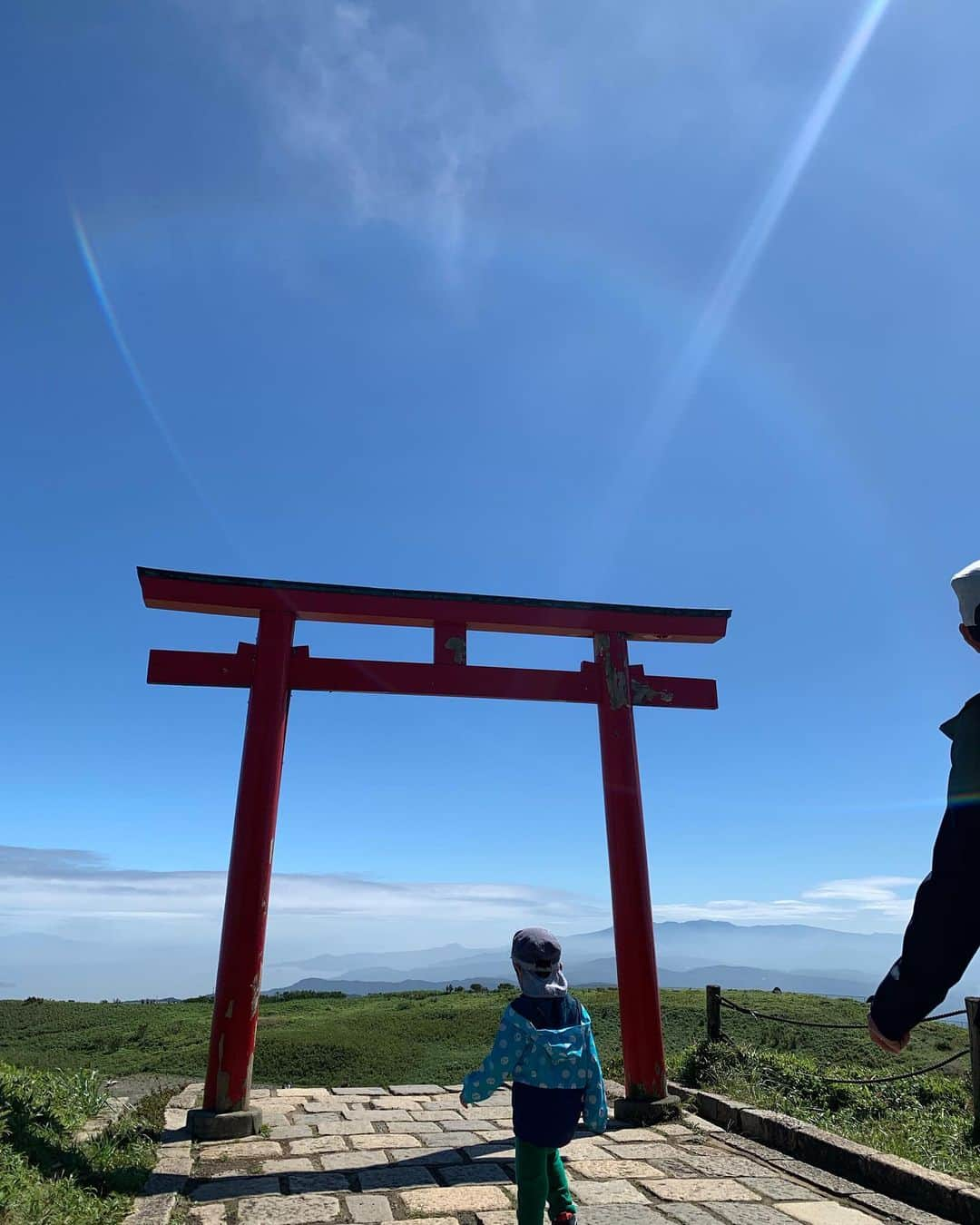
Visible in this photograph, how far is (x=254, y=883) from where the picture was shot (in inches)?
251

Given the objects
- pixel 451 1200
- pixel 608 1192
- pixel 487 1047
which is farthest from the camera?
pixel 487 1047

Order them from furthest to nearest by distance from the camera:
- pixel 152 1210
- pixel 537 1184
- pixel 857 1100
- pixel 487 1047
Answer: pixel 487 1047, pixel 857 1100, pixel 152 1210, pixel 537 1184

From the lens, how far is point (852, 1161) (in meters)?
5.11

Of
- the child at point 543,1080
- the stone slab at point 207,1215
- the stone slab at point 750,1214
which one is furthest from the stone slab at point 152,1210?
the stone slab at point 750,1214

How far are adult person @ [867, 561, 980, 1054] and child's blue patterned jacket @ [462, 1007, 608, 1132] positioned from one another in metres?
2.57

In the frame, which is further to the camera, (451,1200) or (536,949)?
(451,1200)

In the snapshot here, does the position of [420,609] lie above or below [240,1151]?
above

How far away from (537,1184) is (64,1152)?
338 cm

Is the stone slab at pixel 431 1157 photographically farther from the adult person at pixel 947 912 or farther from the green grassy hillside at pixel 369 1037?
the adult person at pixel 947 912

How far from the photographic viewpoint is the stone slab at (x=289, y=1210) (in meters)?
4.20

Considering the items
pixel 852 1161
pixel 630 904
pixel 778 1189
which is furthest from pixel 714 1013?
pixel 778 1189

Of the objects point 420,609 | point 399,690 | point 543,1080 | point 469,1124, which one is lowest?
point 469,1124

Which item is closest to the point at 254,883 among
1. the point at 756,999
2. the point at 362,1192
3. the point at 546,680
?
the point at 362,1192

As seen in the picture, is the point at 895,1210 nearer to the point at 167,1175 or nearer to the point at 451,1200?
the point at 451,1200
